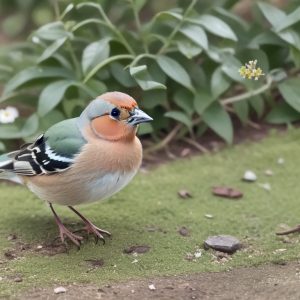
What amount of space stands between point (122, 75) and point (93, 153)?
1.52m

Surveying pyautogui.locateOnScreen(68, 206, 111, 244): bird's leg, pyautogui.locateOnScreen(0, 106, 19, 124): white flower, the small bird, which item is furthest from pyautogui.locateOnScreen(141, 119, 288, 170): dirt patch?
the small bird

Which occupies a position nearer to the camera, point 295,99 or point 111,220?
point 111,220

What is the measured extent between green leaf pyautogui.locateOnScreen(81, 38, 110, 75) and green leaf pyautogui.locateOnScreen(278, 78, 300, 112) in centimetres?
131

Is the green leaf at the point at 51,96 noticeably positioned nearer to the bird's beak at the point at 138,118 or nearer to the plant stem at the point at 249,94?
the plant stem at the point at 249,94

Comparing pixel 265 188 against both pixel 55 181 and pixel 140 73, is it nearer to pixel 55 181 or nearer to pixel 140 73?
pixel 140 73

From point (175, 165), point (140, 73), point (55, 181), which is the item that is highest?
point (140, 73)

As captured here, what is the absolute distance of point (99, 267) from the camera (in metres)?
3.47

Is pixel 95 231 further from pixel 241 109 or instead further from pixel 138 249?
pixel 241 109

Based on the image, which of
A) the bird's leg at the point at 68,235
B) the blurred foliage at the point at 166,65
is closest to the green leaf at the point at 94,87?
the blurred foliage at the point at 166,65

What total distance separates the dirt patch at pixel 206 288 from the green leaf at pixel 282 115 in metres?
2.08

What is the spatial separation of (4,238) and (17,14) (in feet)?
12.2

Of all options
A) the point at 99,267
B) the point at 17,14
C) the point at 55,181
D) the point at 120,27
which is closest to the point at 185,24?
the point at 120,27

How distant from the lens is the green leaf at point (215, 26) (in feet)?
15.8

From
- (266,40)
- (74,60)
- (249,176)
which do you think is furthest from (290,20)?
(74,60)
